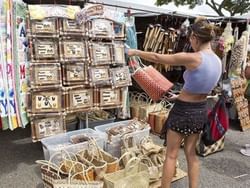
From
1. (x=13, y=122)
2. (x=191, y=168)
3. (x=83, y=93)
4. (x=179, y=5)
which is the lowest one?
(x=191, y=168)

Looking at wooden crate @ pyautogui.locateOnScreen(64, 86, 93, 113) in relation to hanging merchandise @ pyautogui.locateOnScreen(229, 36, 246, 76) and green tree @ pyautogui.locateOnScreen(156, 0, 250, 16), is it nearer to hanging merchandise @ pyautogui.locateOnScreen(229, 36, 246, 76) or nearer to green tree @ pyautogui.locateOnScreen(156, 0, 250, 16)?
hanging merchandise @ pyautogui.locateOnScreen(229, 36, 246, 76)

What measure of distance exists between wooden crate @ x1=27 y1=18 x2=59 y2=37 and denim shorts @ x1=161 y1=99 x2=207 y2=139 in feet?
4.56

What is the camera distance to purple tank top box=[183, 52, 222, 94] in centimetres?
194

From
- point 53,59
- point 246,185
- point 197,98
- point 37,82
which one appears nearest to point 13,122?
point 37,82

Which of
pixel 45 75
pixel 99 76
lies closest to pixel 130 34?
pixel 99 76

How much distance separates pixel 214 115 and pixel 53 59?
1.58 m

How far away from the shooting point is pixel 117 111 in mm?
3693

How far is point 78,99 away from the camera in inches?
117

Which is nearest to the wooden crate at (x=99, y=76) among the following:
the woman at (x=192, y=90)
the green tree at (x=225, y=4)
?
the woman at (x=192, y=90)

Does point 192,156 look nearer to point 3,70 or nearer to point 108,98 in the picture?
point 108,98

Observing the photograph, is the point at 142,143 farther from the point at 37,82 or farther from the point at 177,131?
the point at 37,82

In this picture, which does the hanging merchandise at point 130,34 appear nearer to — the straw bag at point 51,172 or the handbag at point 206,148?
the handbag at point 206,148

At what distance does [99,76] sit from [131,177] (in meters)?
1.20

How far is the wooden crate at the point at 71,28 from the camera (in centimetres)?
279
